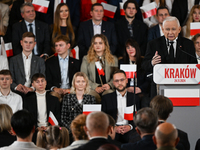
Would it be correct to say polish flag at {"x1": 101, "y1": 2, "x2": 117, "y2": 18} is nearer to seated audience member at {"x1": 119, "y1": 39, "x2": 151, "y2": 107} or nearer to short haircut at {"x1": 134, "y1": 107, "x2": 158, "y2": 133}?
seated audience member at {"x1": 119, "y1": 39, "x2": 151, "y2": 107}

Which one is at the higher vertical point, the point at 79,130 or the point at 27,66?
the point at 27,66

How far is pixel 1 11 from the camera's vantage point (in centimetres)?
681

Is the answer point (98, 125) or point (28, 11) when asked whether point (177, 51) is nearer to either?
point (98, 125)

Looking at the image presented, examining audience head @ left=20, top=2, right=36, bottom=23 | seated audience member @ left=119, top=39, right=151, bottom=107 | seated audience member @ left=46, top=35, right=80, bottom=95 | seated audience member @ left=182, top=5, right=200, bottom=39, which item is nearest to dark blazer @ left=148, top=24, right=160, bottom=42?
seated audience member @ left=182, top=5, right=200, bottom=39

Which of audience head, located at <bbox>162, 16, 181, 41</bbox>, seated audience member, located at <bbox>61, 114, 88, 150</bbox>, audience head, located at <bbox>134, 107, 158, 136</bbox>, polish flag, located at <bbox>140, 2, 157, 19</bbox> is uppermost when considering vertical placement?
polish flag, located at <bbox>140, 2, 157, 19</bbox>

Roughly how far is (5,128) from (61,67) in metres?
2.56

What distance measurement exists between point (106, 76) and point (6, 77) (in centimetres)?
163

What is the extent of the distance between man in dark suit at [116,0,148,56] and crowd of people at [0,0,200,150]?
0.02 meters

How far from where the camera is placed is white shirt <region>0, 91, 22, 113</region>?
17.0 feet

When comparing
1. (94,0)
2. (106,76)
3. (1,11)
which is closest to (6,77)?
(106,76)

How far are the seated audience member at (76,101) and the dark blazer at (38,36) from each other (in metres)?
1.44

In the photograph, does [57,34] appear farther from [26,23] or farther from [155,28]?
[155,28]

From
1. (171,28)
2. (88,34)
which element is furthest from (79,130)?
(88,34)

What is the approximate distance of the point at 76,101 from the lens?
207 inches
